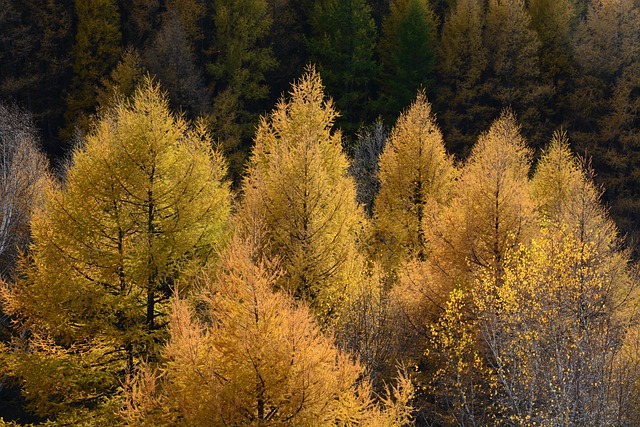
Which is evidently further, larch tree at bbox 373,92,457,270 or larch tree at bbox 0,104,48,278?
larch tree at bbox 373,92,457,270

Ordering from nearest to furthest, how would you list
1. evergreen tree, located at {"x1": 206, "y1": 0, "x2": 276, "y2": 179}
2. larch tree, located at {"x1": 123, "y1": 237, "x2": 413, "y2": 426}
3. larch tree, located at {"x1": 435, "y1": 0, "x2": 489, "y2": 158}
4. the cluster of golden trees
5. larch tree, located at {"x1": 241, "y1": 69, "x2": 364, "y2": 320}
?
1. larch tree, located at {"x1": 123, "y1": 237, "x2": 413, "y2": 426}
2. the cluster of golden trees
3. larch tree, located at {"x1": 241, "y1": 69, "x2": 364, "y2": 320}
4. evergreen tree, located at {"x1": 206, "y1": 0, "x2": 276, "y2": 179}
5. larch tree, located at {"x1": 435, "y1": 0, "x2": 489, "y2": 158}

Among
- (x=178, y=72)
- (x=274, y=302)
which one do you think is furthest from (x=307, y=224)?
(x=178, y=72)

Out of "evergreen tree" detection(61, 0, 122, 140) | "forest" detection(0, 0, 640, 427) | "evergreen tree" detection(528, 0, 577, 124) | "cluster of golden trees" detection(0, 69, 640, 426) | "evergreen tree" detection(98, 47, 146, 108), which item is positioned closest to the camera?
"cluster of golden trees" detection(0, 69, 640, 426)

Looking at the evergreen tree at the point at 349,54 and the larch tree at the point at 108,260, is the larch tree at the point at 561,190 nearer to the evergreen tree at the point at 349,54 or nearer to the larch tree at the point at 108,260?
the larch tree at the point at 108,260

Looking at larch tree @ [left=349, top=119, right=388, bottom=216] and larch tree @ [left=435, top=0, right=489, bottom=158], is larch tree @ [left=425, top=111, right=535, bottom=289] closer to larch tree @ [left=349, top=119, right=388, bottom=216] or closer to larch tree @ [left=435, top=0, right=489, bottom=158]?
larch tree @ [left=349, top=119, right=388, bottom=216]

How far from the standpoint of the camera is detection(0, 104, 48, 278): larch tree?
70.3 ft

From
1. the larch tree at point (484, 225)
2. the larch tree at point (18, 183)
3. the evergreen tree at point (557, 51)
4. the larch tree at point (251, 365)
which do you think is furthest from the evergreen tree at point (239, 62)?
the larch tree at point (251, 365)

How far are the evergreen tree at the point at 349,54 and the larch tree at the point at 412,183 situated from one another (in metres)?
21.3

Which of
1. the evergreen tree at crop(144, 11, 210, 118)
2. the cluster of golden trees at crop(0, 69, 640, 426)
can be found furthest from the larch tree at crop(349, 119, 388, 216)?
the cluster of golden trees at crop(0, 69, 640, 426)

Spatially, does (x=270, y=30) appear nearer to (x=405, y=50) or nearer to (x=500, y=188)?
(x=405, y=50)

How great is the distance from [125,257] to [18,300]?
240 cm

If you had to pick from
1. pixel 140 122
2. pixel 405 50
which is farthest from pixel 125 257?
pixel 405 50

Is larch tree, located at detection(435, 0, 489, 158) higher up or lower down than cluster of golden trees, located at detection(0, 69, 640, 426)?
higher up

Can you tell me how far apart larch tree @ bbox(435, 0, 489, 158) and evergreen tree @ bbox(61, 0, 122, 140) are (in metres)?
20.9
